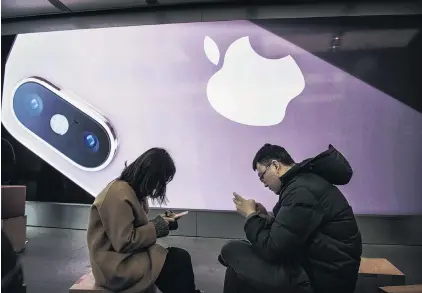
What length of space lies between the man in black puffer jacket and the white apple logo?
1.66ft

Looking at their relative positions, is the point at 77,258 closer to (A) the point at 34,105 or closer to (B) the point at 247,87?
(A) the point at 34,105

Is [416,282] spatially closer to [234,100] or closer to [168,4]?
[234,100]

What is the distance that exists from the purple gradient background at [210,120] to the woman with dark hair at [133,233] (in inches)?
11.4

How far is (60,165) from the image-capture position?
1.75 meters

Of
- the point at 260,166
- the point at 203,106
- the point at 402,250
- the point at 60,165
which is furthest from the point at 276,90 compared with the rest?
the point at 60,165

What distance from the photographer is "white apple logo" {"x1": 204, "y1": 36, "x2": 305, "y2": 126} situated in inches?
74.0


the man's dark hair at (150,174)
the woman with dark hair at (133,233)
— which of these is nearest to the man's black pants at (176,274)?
the woman with dark hair at (133,233)

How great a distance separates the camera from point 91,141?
1.64m

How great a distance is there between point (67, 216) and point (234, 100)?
103cm

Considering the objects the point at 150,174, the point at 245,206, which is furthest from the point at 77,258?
the point at 245,206

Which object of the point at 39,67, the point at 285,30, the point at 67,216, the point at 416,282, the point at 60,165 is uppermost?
the point at 285,30

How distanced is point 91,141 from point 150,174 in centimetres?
39

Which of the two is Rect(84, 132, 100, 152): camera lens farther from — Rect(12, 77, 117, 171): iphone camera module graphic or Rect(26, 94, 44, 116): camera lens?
Rect(26, 94, 44, 116): camera lens

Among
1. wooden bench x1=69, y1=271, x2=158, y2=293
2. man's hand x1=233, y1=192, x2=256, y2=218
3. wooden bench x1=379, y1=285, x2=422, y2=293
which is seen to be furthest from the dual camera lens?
wooden bench x1=379, y1=285, x2=422, y2=293
